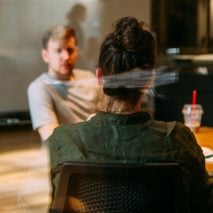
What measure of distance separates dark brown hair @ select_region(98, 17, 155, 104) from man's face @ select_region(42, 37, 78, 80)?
4.14ft

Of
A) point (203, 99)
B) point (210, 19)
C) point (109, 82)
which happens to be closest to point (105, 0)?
point (210, 19)

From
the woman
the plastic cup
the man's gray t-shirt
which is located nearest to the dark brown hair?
the woman

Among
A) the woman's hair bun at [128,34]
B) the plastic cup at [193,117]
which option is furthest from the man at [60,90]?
the woman's hair bun at [128,34]

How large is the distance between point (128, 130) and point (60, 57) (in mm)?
1432

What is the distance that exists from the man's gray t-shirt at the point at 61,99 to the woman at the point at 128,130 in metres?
1.00

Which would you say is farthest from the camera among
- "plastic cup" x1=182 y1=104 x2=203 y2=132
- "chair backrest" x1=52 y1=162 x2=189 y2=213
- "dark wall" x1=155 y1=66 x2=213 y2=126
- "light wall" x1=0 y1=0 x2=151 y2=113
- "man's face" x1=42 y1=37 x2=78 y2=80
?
"light wall" x1=0 y1=0 x2=151 y2=113

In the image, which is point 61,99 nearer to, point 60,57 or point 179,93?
point 60,57

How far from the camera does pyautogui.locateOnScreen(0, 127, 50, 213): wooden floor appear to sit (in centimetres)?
157

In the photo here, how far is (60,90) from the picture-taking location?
254cm

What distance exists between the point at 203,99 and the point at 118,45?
6.24 ft

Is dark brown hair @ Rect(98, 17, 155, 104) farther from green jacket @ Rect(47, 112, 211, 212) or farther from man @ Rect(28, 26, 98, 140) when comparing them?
man @ Rect(28, 26, 98, 140)

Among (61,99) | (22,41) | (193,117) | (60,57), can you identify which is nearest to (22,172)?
(61,99)

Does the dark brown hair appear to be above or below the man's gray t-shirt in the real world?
above

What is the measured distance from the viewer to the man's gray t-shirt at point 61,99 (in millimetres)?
2400
